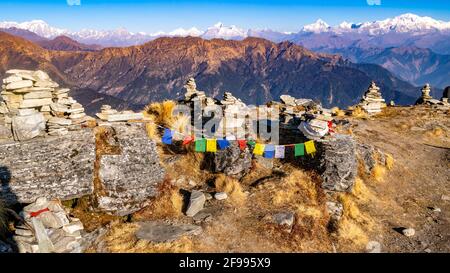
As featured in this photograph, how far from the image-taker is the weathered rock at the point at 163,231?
11.8 metres

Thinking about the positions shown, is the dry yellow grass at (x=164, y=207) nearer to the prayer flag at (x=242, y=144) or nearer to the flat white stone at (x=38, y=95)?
the prayer flag at (x=242, y=144)

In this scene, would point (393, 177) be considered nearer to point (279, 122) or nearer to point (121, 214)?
point (279, 122)

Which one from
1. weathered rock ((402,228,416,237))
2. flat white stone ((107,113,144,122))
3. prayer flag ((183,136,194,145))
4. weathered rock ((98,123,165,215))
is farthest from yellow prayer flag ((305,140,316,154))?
flat white stone ((107,113,144,122))

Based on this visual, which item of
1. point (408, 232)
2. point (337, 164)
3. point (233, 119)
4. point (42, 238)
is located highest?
point (233, 119)

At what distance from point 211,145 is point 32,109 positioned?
292 inches

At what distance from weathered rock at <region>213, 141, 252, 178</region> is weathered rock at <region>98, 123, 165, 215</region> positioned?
9.12ft

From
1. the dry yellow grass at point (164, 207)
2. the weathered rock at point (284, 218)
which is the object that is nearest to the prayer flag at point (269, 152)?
the weathered rock at point (284, 218)

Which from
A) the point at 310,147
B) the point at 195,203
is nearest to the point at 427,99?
the point at 310,147

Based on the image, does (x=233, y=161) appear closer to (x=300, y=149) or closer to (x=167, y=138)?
(x=300, y=149)

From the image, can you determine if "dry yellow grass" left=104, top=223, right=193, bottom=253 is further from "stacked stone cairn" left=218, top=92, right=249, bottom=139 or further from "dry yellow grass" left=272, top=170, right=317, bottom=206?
"stacked stone cairn" left=218, top=92, right=249, bottom=139

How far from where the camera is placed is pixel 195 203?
538 inches
